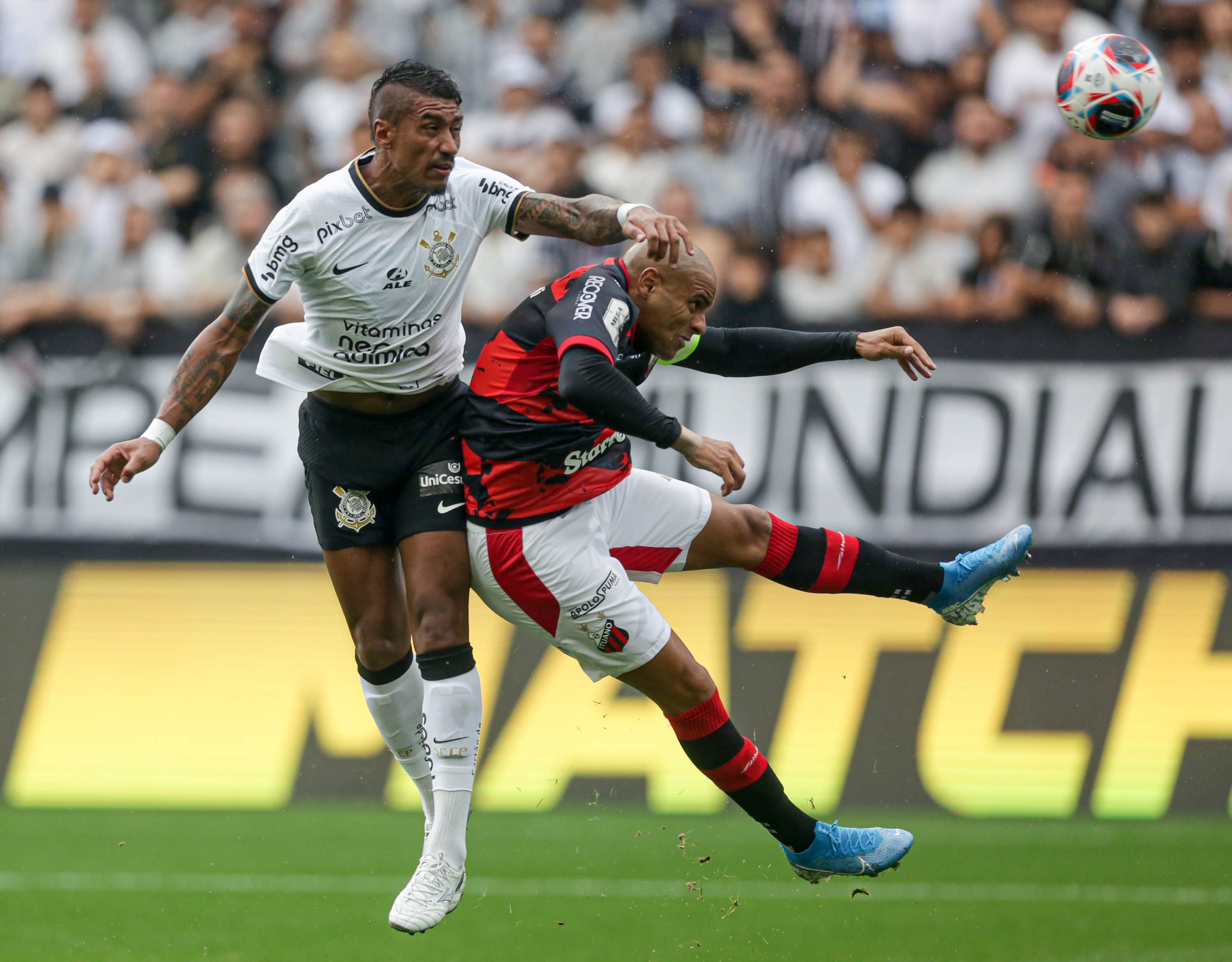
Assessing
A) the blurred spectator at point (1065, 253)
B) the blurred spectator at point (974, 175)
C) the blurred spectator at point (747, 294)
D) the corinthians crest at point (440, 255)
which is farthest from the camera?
the blurred spectator at point (974, 175)

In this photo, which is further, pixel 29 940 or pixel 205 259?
pixel 205 259

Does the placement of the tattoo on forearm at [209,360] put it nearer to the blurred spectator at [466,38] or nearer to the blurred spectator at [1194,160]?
the blurred spectator at [466,38]

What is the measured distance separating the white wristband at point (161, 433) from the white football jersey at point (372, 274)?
443mm

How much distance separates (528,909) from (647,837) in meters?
1.62

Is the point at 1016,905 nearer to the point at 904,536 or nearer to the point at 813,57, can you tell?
the point at 904,536

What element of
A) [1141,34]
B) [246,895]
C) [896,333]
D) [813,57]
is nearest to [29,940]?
[246,895]

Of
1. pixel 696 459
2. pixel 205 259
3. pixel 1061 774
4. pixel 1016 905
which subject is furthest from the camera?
pixel 205 259

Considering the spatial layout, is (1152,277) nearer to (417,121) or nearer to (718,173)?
(718,173)

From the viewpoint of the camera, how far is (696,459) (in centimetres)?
521

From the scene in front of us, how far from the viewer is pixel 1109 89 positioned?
21.1 feet


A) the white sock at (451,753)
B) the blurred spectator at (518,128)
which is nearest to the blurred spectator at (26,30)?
the blurred spectator at (518,128)

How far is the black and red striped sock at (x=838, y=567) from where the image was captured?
5.92 meters

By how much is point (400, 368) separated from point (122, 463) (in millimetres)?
1032

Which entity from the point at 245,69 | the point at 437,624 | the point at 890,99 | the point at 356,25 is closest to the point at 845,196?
the point at 890,99
